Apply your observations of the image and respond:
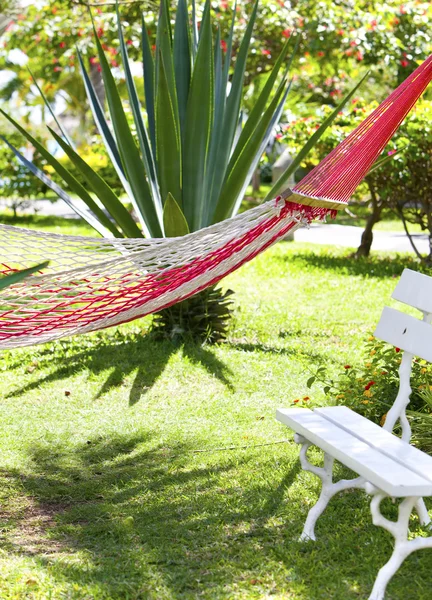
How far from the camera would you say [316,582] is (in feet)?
8.21

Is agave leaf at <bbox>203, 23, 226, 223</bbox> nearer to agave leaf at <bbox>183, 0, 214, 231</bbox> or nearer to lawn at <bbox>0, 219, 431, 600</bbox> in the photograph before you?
agave leaf at <bbox>183, 0, 214, 231</bbox>

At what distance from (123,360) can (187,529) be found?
2150mm

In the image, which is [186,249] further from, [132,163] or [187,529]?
[132,163]

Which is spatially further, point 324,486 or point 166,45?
point 166,45

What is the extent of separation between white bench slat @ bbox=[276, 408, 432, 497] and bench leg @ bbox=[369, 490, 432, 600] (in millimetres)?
73

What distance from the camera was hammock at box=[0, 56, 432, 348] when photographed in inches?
122

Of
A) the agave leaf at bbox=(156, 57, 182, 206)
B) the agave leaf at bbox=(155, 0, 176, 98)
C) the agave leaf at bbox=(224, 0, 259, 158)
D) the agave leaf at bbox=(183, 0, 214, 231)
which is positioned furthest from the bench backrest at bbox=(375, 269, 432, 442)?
the agave leaf at bbox=(224, 0, 259, 158)

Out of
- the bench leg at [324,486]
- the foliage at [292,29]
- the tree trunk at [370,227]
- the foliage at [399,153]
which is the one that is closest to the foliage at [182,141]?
the bench leg at [324,486]

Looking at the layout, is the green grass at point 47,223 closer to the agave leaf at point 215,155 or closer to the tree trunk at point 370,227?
the tree trunk at point 370,227

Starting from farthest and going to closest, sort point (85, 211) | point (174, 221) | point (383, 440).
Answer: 1. point (85, 211)
2. point (174, 221)
3. point (383, 440)

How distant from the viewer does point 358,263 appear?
8.61m

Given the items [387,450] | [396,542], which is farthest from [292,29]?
[396,542]

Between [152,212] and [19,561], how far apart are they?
2786mm

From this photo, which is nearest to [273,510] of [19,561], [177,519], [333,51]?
[177,519]
